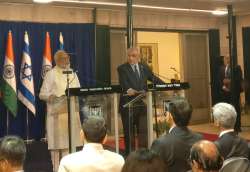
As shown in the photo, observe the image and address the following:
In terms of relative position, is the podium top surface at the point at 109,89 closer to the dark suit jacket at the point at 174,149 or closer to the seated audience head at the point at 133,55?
the seated audience head at the point at 133,55

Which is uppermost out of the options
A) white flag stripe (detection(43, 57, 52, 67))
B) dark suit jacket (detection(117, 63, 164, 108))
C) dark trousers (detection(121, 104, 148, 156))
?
white flag stripe (detection(43, 57, 52, 67))

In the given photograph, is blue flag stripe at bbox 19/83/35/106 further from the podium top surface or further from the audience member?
the audience member

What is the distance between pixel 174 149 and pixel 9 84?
4.73 m

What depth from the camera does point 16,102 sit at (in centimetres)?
684

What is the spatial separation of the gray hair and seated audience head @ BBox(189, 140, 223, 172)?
918 mm

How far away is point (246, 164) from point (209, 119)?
7.56m

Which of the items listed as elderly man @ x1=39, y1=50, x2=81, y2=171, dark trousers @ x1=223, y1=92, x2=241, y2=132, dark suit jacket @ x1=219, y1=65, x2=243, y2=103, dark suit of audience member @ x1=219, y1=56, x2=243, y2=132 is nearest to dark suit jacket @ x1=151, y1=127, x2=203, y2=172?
elderly man @ x1=39, y1=50, x2=81, y2=171

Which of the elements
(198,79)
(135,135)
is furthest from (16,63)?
(198,79)

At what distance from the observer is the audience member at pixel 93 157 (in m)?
2.29

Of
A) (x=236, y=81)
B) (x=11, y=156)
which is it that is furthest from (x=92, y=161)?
(x=236, y=81)

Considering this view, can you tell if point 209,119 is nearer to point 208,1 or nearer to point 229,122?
point 208,1

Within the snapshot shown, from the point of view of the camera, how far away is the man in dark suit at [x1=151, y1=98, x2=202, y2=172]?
2.62 metres

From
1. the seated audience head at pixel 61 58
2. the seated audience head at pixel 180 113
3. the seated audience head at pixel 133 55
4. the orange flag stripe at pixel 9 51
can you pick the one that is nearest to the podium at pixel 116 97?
the seated audience head at pixel 133 55

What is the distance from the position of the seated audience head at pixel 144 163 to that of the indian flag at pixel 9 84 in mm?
5459
